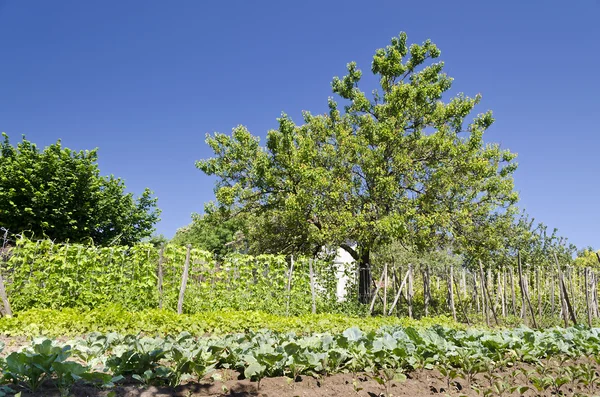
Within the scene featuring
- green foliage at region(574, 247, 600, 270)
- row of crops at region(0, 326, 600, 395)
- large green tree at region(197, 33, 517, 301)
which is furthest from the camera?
green foliage at region(574, 247, 600, 270)

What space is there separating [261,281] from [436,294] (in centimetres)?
767

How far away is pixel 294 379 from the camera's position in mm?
3508

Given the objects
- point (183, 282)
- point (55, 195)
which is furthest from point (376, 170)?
point (55, 195)

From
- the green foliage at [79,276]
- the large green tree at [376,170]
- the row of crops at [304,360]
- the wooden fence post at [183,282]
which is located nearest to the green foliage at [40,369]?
the row of crops at [304,360]

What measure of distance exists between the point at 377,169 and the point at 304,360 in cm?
1110

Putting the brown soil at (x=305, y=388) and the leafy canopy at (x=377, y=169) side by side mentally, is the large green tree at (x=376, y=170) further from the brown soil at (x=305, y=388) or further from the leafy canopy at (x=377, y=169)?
the brown soil at (x=305, y=388)

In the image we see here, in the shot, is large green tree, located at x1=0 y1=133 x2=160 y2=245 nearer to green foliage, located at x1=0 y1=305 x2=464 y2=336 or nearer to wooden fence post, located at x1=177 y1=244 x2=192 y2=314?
wooden fence post, located at x1=177 y1=244 x2=192 y2=314

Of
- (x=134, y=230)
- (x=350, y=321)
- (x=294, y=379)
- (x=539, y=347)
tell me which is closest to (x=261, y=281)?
(x=350, y=321)

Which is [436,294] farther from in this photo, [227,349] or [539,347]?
[227,349]

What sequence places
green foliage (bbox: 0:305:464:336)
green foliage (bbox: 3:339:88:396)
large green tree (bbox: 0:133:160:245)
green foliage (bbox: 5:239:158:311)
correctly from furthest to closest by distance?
large green tree (bbox: 0:133:160:245) < green foliage (bbox: 5:239:158:311) < green foliage (bbox: 0:305:464:336) < green foliage (bbox: 3:339:88:396)

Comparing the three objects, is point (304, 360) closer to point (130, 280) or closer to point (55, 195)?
point (130, 280)

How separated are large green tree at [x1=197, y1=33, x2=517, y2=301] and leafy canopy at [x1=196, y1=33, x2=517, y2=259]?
0.04m

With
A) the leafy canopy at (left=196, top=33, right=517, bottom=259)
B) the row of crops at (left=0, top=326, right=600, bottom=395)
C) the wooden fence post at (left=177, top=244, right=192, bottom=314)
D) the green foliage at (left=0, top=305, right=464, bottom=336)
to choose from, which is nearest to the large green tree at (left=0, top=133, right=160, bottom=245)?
the leafy canopy at (left=196, top=33, right=517, bottom=259)

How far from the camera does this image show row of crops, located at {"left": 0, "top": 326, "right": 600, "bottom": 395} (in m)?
2.97
